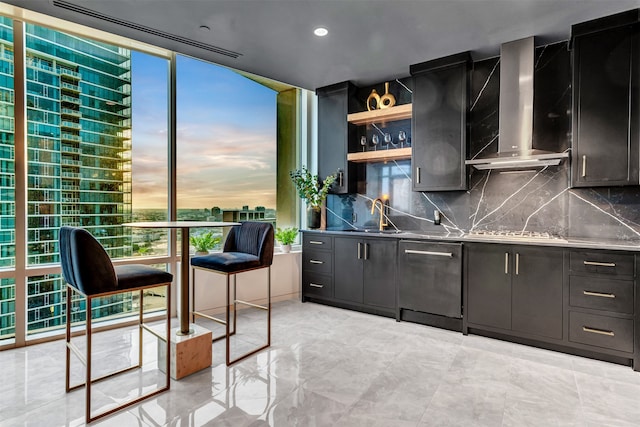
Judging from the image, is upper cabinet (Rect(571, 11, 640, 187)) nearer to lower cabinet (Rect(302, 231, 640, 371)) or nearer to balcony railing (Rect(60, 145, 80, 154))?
lower cabinet (Rect(302, 231, 640, 371))

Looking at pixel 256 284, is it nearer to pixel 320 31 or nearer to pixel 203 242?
pixel 203 242

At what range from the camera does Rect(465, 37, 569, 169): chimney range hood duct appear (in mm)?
3238

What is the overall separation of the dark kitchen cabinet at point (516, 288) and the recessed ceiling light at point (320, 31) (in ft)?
7.58

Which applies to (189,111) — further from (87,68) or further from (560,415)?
(560,415)

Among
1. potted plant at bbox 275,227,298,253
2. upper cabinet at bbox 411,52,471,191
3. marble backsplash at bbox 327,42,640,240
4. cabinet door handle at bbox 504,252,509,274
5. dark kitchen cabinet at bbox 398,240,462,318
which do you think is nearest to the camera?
cabinet door handle at bbox 504,252,509,274

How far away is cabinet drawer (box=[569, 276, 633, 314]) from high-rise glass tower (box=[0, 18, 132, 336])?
13.1 feet

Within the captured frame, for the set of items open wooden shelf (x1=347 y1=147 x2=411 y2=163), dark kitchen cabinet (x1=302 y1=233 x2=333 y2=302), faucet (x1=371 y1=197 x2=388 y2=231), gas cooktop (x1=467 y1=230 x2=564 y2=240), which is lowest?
dark kitchen cabinet (x1=302 y1=233 x2=333 y2=302)

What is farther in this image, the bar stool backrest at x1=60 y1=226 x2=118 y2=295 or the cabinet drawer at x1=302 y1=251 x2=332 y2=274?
the cabinet drawer at x1=302 y1=251 x2=332 y2=274

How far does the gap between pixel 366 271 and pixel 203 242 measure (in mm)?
1795

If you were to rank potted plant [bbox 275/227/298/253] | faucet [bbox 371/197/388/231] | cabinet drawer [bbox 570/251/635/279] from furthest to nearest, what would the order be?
potted plant [bbox 275/227/298/253] → faucet [bbox 371/197/388/231] → cabinet drawer [bbox 570/251/635/279]

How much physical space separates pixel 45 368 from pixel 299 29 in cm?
327

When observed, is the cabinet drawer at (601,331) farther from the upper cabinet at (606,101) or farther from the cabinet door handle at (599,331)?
the upper cabinet at (606,101)

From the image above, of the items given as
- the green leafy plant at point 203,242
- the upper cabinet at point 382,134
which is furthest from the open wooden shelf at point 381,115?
the green leafy plant at point 203,242

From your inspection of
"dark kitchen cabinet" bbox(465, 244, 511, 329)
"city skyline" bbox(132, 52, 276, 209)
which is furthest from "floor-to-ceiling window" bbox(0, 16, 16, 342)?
"dark kitchen cabinet" bbox(465, 244, 511, 329)
